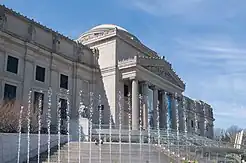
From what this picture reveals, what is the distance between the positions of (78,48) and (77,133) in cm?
1513

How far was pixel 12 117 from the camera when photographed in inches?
1043

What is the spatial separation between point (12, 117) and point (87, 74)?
18.0 meters

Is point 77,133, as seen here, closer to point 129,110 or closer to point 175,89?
point 129,110

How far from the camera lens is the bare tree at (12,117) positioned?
81.3ft

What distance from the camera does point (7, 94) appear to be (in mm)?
32562

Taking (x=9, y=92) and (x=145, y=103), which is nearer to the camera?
(x=9, y=92)

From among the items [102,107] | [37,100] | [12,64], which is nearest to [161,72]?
A: [102,107]

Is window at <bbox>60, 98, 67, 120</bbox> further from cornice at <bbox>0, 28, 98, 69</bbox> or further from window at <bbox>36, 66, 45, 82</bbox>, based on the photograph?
cornice at <bbox>0, 28, 98, 69</bbox>

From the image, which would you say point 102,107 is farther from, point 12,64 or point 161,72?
point 12,64

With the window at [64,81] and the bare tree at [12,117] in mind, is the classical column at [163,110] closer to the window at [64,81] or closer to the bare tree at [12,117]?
the window at [64,81]

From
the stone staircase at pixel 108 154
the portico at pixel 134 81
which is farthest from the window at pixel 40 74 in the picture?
the stone staircase at pixel 108 154

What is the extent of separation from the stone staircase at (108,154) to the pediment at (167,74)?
2028 cm

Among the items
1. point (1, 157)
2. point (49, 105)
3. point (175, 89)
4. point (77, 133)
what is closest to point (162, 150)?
point (77, 133)

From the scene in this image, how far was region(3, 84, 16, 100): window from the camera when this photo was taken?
106 ft
